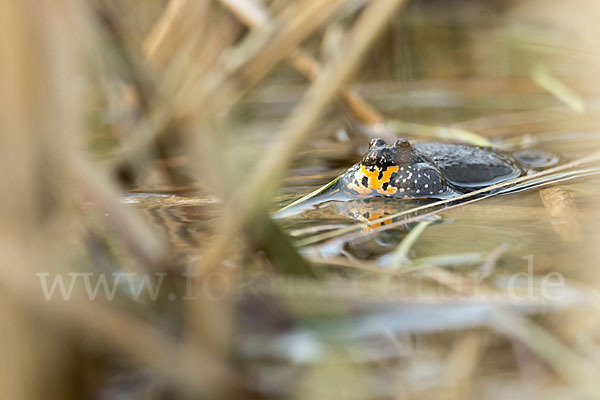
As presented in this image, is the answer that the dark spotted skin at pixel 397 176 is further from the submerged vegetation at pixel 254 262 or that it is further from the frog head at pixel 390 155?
the submerged vegetation at pixel 254 262

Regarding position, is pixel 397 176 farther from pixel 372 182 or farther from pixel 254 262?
pixel 254 262

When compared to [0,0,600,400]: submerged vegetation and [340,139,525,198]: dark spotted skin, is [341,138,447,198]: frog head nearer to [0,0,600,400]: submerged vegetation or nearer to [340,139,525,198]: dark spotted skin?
[340,139,525,198]: dark spotted skin

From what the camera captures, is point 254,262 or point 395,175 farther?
point 395,175

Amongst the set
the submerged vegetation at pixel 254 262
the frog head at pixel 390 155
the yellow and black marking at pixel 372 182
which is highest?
the frog head at pixel 390 155

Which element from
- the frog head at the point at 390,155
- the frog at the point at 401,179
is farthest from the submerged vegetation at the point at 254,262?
the frog head at the point at 390,155

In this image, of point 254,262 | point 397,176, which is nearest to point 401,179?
point 397,176

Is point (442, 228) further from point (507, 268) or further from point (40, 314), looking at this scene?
point (40, 314)

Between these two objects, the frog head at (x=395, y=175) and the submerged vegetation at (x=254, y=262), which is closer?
the submerged vegetation at (x=254, y=262)
